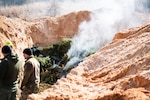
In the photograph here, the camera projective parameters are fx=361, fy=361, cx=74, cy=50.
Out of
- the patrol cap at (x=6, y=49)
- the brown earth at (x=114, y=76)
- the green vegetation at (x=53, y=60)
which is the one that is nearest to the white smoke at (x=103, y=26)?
the green vegetation at (x=53, y=60)

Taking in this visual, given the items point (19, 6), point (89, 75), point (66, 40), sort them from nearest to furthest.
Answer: point (89, 75) → point (66, 40) → point (19, 6)

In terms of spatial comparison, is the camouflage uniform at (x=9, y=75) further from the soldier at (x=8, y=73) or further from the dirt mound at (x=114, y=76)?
the dirt mound at (x=114, y=76)

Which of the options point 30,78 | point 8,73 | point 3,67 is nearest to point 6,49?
point 3,67

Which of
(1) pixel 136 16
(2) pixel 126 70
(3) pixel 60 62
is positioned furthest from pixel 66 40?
(2) pixel 126 70

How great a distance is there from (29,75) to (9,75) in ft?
3.20

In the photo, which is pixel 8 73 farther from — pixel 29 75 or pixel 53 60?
pixel 53 60

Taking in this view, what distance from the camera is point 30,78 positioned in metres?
7.37

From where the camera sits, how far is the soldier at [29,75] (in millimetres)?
7238

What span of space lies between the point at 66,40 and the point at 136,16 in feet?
20.9

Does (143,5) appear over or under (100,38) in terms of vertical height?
over

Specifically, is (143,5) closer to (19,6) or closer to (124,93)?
(19,6)

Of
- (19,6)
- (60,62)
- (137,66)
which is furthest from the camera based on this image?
(19,6)

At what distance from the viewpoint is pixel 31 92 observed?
7.43m

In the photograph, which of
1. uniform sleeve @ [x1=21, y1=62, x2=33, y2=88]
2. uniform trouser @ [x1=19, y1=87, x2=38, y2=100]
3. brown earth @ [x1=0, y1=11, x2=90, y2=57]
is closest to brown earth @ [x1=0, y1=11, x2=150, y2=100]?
uniform trouser @ [x1=19, y1=87, x2=38, y2=100]
